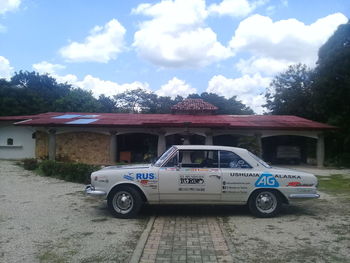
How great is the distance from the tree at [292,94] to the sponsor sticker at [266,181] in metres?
27.9

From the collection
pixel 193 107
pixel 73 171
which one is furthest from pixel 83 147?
pixel 73 171

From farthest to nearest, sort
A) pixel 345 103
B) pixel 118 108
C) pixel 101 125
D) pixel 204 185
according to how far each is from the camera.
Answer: pixel 118 108 < pixel 345 103 < pixel 101 125 < pixel 204 185

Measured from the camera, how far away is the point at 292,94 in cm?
3716

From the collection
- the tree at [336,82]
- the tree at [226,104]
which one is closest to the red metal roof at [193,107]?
the tree at [336,82]

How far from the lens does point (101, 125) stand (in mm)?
20766

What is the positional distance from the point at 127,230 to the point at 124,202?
98 centimetres

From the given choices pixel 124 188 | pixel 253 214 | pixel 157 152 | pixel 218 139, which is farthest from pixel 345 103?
pixel 124 188

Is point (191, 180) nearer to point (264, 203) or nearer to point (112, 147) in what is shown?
point (264, 203)

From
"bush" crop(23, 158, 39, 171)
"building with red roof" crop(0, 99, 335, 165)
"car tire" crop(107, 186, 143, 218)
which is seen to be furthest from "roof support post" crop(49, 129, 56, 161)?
"car tire" crop(107, 186, 143, 218)

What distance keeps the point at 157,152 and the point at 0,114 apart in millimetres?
21467

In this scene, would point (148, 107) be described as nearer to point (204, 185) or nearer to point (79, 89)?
point (79, 89)

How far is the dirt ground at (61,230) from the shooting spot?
4941 mm

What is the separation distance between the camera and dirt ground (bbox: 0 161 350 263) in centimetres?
498

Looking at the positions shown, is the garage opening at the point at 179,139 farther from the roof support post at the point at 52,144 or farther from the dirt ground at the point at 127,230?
the dirt ground at the point at 127,230
